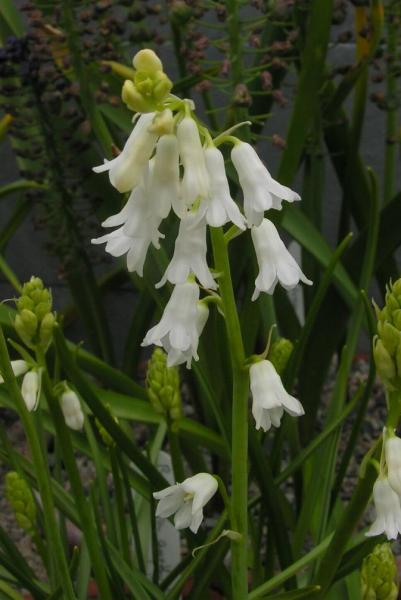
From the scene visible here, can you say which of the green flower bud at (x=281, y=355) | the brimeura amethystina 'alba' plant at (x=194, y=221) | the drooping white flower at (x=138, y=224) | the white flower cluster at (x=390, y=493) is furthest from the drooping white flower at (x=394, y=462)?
the green flower bud at (x=281, y=355)

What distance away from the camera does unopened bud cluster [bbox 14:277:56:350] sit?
0.83 metres

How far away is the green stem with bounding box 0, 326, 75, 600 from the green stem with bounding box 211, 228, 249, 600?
167 mm

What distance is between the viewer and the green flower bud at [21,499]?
1.05m

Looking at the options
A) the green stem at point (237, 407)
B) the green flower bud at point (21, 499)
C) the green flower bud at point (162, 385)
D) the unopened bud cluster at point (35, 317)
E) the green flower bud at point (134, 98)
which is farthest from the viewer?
the green flower bud at point (21, 499)

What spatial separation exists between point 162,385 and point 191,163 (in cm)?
38

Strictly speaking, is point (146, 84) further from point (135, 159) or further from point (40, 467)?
point (40, 467)

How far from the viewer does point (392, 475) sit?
0.64m

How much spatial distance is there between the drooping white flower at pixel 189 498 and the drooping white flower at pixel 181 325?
0.13m

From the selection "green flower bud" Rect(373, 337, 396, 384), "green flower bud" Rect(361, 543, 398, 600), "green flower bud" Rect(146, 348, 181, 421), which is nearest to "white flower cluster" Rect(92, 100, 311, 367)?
"green flower bud" Rect(373, 337, 396, 384)

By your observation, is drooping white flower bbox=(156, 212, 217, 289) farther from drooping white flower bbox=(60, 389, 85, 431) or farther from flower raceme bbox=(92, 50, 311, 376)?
drooping white flower bbox=(60, 389, 85, 431)

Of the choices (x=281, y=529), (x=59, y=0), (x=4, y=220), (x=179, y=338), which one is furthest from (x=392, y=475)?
(x=4, y=220)

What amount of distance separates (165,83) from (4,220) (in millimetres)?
2184

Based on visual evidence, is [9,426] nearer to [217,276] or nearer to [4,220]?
[4,220]

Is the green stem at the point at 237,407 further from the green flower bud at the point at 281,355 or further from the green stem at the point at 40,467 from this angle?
the green flower bud at the point at 281,355
